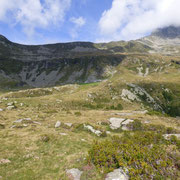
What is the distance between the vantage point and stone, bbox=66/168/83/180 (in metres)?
9.27

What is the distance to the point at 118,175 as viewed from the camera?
870cm

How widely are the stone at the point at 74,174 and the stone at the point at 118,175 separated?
86.4 inches

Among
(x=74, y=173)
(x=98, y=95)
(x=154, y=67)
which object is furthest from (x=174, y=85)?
(x=154, y=67)

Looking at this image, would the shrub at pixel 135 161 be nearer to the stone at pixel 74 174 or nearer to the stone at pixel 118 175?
the stone at pixel 118 175

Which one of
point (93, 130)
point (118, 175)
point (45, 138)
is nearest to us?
point (118, 175)

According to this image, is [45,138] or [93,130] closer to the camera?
[45,138]

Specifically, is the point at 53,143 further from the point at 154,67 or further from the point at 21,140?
the point at 154,67

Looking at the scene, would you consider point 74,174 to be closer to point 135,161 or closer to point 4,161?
point 135,161

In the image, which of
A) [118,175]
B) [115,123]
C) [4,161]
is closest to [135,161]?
[118,175]

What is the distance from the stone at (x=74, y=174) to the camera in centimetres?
927

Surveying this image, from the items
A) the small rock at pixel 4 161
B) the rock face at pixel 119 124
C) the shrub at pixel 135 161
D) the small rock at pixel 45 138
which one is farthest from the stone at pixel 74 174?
the rock face at pixel 119 124

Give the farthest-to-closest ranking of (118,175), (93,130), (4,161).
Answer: (93,130), (4,161), (118,175)

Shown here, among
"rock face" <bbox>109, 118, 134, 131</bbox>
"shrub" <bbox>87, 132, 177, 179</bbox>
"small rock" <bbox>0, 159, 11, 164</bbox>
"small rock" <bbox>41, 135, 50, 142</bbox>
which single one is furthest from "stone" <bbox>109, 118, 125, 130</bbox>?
"small rock" <bbox>0, 159, 11, 164</bbox>

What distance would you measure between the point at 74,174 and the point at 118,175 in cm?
339
